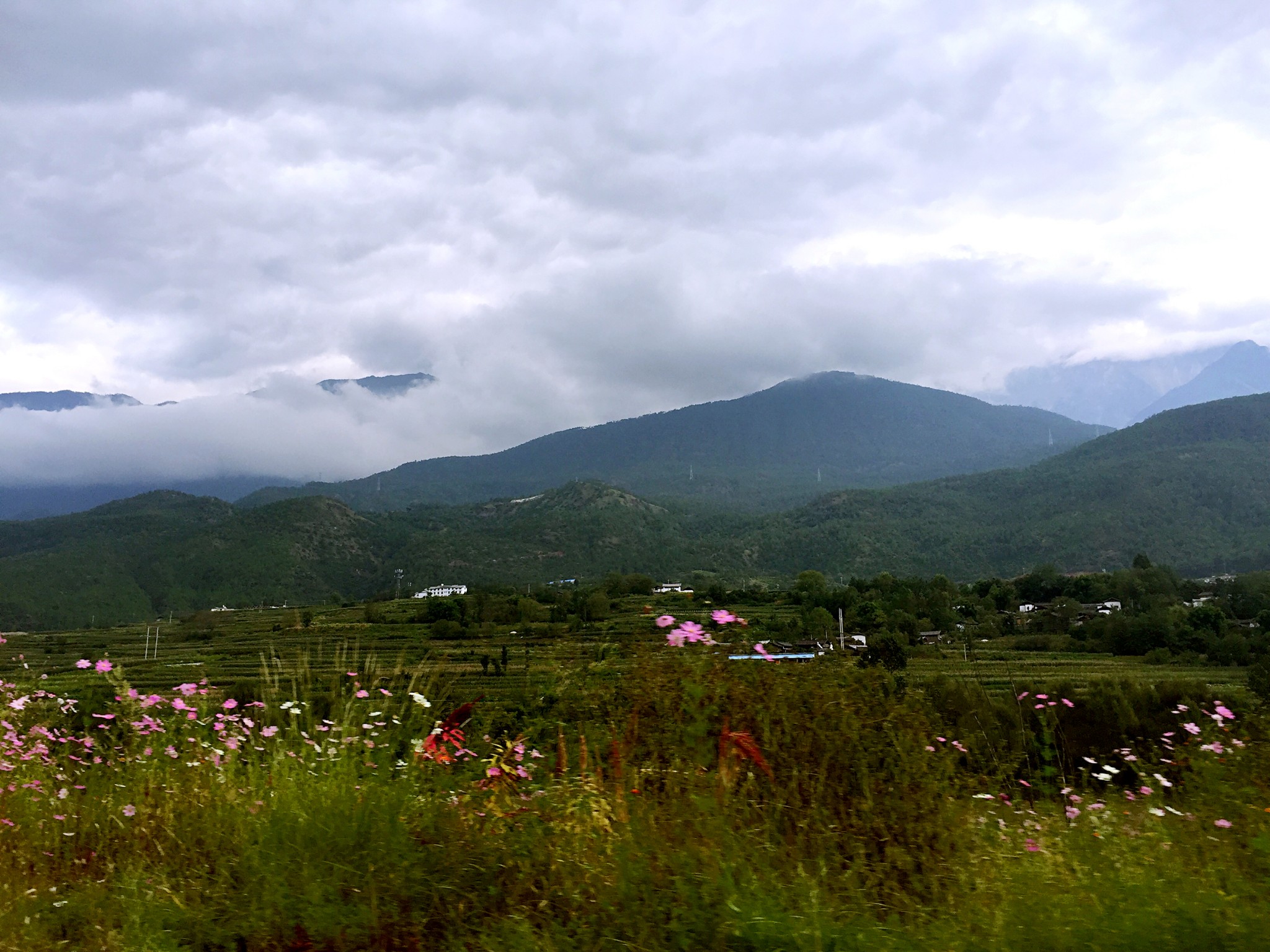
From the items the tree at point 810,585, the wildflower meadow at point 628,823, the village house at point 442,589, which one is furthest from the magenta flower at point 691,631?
the village house at point 442,589

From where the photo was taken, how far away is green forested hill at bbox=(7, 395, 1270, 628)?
270ft

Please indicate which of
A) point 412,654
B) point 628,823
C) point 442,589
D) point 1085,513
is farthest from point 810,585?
point 628,823

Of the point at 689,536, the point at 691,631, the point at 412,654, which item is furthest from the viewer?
the point at 689,536

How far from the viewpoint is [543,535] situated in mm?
110188

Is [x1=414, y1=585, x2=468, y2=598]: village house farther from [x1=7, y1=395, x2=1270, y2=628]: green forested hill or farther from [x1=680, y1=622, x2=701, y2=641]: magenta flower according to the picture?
[x1=680, y1=622, x2=701, y2=641]: magenta flower

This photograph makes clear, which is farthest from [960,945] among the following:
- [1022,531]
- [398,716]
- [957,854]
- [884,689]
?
[1022,531]

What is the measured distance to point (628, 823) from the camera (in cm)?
345

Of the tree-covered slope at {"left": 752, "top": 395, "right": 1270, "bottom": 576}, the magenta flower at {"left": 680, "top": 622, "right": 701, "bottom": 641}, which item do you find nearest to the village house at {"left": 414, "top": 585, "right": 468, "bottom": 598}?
the tree-covered slope at {"left": 752, "top": 395, "right": 1270, "bottom": 576}

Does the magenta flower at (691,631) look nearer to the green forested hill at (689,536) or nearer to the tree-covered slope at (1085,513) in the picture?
the green forested hill at (689,536)

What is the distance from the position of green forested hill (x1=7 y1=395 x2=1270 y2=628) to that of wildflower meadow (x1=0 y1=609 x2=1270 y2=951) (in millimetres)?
72791

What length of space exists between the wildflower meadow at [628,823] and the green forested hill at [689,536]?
7279 centimetres

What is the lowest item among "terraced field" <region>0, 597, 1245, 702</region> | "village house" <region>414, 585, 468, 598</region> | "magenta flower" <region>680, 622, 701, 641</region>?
"village house" <region>414, 585, 468, 598</region>

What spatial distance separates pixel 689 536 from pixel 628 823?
11491 centimetres

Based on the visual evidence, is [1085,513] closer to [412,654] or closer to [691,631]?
[412,654]
